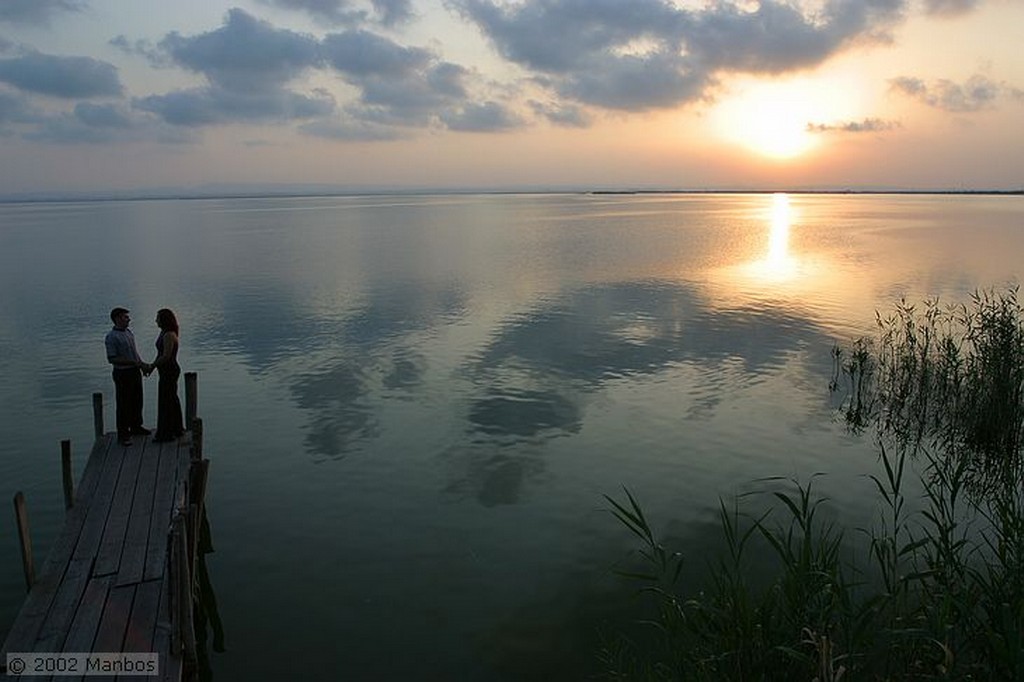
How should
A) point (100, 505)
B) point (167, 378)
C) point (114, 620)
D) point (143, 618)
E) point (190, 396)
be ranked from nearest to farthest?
point (114, 620) < point (143, 618) < point (100, 505) < point (167, 378) < point (190, 396)

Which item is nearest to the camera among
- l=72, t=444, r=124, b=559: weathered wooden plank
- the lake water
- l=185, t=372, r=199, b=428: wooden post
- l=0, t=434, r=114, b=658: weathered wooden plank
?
l=0, t=434, r=114, b=658: weathered wooden plank

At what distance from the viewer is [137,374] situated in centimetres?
1477

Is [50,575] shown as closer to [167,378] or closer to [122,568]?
[122,568]

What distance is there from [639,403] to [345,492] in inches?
402

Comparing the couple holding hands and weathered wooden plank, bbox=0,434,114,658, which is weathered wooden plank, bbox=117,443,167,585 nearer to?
the couple holding hands

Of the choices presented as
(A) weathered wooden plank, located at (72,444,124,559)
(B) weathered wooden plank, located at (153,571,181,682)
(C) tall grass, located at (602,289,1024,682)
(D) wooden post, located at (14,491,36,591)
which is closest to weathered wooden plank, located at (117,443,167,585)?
(A) weathered wooden plank, located at (72,444,124,559)

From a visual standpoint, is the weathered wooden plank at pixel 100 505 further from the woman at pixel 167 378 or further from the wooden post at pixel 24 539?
the woman at pixel 167 378

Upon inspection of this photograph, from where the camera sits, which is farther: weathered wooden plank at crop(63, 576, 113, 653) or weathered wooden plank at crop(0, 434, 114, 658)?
weathered wooden plank at crop(0, 434, 114, 658)

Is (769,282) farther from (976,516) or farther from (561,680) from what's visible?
(561,680)

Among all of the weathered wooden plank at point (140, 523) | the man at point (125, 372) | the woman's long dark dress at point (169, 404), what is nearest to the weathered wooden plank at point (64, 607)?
the weathered wooden plank at point (140, 523)

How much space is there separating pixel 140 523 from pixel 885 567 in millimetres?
12100

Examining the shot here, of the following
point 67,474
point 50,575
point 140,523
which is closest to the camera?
point 50,575

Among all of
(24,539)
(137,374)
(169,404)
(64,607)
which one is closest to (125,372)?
(137,374)

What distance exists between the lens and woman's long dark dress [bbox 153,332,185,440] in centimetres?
1473
